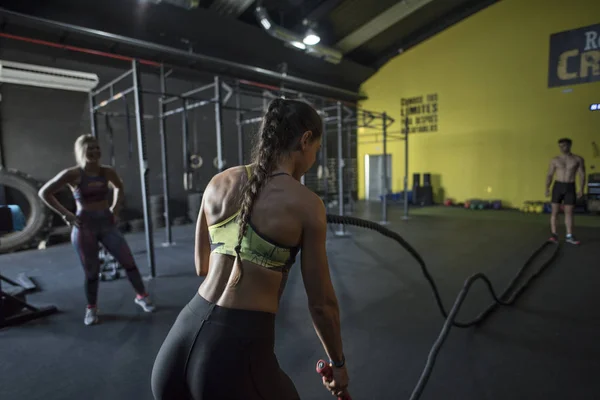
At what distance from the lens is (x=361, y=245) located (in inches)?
186

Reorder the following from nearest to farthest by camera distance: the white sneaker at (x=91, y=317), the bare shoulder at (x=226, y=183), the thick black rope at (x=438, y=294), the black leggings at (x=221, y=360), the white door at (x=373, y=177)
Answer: the black leggings at (x=221, y=360), the bare shoulder at (x=226, y=183), the thick black rope at (x=438, y=294), the white sneaker at (x=91, y=317), the white door at (x=373, y=177)

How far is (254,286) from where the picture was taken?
79cm

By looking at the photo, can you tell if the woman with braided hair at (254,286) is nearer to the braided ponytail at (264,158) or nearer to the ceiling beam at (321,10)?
the braided ponytail at (264,158)

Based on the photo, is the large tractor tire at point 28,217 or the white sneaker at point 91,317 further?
the large tractor tire at point 28,217

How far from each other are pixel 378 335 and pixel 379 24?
776 centimetres

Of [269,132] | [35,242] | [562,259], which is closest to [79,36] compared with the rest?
[35,242]

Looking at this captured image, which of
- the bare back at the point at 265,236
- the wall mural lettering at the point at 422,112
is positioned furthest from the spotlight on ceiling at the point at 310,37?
the bare back at the point at 265,236

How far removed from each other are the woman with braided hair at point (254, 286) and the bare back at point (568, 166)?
16.4ft

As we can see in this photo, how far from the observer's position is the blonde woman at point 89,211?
2.31 m

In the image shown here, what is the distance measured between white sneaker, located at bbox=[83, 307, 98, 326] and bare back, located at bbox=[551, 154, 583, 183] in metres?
5.43

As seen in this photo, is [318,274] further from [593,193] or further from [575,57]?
[575,57]

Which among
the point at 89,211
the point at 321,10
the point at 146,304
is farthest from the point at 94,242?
the point at 321,10

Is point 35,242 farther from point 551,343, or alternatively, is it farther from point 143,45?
point 551,343

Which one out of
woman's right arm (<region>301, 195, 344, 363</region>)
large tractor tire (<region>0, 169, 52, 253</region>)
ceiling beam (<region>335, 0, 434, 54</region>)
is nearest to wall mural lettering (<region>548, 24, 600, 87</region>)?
ceiling beam (<region>335, 0, 434, 54</region>)
